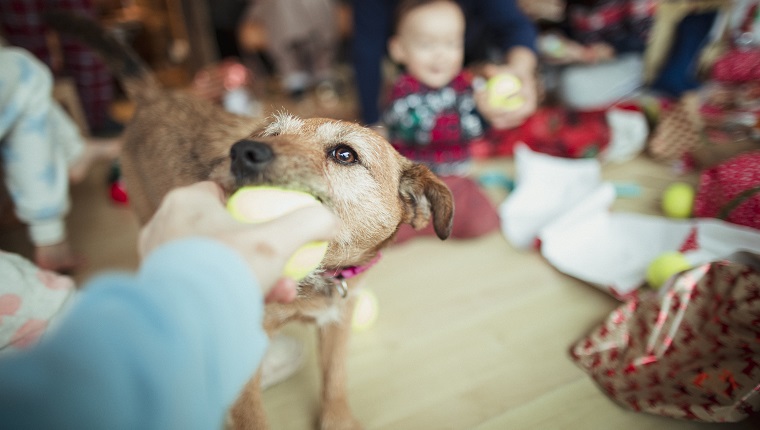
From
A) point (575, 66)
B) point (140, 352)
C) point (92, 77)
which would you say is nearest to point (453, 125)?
point (575, 66)

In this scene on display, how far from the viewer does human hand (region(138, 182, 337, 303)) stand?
595mm

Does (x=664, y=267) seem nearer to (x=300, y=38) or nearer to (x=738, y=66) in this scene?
(x=738, y=66)

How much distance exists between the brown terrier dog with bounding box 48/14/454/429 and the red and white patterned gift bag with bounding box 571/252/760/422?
711 mm

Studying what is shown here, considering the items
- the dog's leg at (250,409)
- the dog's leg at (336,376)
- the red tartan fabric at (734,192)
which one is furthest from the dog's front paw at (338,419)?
the red tartan fabric at (734,192)

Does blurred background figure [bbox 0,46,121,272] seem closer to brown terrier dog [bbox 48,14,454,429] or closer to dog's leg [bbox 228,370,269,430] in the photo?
brown terrier dog [bbox 48,14,454,429]

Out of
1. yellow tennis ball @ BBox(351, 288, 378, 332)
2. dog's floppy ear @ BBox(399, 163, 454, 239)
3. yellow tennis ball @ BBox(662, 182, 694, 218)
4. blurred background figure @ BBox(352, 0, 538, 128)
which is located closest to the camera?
dog's floppy ear @ BBox(399, 163, 454, 239)

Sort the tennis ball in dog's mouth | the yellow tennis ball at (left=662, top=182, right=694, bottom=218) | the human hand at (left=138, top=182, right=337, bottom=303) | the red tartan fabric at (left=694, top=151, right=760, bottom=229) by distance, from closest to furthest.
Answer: the human hand at (left=138, top=182, right=337, bottom=303), the tennis ball in dog's mouth, the red tartan fabric at (left=694, top=151, right=760, bottom=229), the yellow tennis ball at (left=662, top=182, right=694, bottom=218)

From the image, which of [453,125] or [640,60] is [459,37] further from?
[640,60]

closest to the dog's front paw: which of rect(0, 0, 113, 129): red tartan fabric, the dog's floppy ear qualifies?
the dog's floppy ear

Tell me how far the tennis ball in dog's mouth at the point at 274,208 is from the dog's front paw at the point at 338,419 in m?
0.64

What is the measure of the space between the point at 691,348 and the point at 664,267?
15.8 inches

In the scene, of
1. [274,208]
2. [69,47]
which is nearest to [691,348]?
[274,208]

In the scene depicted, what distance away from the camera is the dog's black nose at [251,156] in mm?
836

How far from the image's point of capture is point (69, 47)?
3.05 metres
